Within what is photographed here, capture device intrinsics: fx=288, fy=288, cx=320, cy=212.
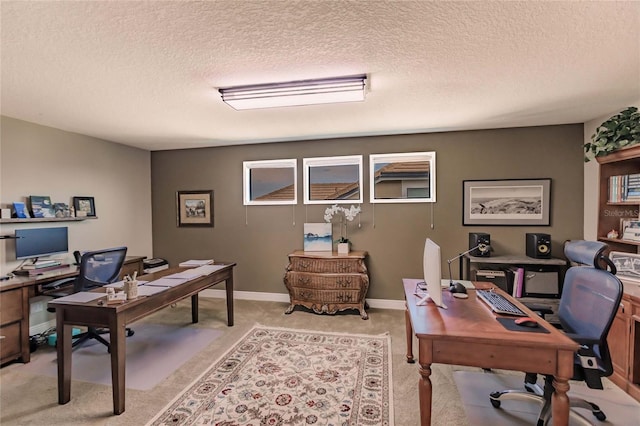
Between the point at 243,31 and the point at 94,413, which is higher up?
the point at 243,31

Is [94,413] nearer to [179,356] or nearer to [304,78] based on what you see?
[179,356]

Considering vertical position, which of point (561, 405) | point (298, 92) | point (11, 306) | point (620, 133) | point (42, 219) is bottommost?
point (561, 405)

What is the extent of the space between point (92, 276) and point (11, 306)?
64 centimetres

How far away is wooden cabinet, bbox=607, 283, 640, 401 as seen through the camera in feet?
7.10

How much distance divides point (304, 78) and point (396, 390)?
8.32 ft

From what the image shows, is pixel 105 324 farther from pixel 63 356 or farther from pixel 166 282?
pixel 166 282

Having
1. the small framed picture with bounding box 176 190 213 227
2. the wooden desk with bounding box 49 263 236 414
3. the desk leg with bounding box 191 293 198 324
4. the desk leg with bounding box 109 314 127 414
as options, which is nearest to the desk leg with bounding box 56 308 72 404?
the wooden desk with bounding box 49 263 236 414

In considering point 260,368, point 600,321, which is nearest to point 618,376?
point 600,321

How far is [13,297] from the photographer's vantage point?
2.62m

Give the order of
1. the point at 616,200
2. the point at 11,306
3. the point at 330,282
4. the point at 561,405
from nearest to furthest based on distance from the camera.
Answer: the point at 561,405 < the point at 11,306 < the point at 616,200 < the point at 330,282

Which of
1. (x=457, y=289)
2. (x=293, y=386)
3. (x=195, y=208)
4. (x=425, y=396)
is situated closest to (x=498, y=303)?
(x=457, y=289)

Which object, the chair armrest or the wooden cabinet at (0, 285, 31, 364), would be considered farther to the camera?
the chair armrest

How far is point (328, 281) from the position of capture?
3770 mm

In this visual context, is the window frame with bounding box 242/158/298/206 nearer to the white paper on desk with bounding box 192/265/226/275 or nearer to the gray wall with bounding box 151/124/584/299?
the gray wall with bounding box 151/124/584/299
